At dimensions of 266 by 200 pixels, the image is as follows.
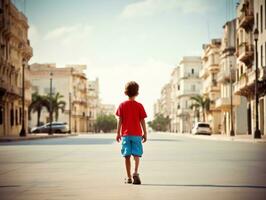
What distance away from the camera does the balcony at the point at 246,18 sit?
5147cm

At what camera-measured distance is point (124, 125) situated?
9133 millimetres

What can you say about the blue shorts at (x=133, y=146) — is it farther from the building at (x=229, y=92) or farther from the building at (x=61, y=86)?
the building at (x=61, y=86)

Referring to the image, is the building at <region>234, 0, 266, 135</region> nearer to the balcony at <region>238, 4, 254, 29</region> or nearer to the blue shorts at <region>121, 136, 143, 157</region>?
the balcony at <region>238, 4, 254, 29</region>

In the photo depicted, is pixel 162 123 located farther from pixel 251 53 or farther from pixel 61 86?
pixel 251 53

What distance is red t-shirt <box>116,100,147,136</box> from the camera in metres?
9.06

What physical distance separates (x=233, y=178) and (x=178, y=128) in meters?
143

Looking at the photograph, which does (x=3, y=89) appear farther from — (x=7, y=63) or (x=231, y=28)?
(x=231, y=28)

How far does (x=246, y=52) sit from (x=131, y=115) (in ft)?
147

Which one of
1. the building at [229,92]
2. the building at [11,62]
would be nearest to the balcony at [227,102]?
the building at [229,92]

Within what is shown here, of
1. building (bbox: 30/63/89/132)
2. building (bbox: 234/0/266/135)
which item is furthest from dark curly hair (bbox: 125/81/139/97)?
building (bbox: 30/63/89/132)

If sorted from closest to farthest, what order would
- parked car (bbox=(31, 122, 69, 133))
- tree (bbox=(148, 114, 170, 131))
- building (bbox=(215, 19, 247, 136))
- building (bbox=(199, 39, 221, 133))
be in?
building (bbox=(215, 19, 247, 136)), parked car (bbox=(31, 122, 69, 133)), building (bbox=(199, 39, 221, 133)), tree (bbox=(148, 114, 170, 131))

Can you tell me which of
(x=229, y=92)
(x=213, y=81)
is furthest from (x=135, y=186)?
(x=213, y=81)

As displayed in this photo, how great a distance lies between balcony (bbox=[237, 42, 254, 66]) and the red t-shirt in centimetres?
4435

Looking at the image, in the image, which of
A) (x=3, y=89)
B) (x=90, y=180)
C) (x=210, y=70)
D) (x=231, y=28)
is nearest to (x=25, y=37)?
(x=3, y=89)
